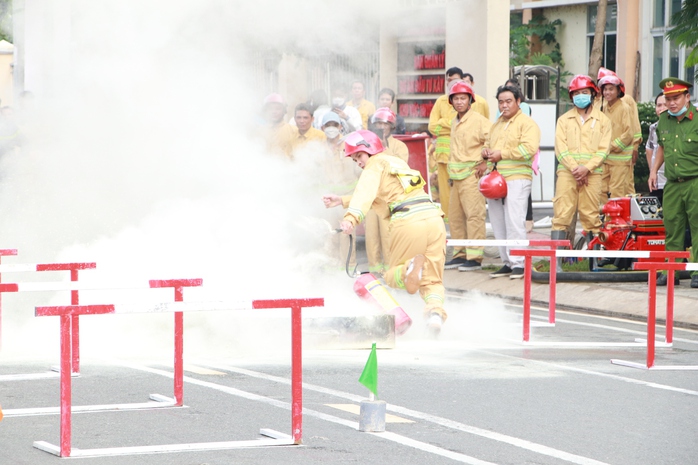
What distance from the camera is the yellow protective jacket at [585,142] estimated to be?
1353 cm

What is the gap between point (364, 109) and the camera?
587 inches

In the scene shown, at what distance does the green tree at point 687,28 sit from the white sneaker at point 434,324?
19.1ft

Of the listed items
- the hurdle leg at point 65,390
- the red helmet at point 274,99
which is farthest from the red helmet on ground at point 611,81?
the hurdle leg at point 65,390

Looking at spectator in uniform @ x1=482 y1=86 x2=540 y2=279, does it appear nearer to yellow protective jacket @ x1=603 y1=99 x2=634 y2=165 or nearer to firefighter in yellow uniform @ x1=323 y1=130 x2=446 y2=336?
yellow protective jacket @ x1=603 y1=99 x2=634 y2=165

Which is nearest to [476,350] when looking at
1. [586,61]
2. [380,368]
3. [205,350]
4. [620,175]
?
[380,368]

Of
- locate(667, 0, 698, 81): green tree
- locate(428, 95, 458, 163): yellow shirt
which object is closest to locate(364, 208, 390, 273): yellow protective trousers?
locate(428, 95, 458, 163): yellow shirt

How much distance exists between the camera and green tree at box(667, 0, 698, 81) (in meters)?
14.3

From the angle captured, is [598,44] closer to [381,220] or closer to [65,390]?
[381,220]

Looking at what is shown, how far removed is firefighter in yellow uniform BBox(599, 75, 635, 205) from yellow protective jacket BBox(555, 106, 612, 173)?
37.5 inches

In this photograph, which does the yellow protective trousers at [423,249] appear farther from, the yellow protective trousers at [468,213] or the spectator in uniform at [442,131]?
the spectator in uniform at [442,131]

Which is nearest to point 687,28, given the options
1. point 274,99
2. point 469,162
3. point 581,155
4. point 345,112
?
point 581,155

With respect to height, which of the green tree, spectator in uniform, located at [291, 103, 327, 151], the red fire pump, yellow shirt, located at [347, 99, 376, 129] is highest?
the green tree

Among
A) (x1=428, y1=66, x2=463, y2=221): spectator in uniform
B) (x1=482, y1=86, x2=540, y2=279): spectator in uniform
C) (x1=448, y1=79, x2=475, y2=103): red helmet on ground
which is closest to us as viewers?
(x1=482, y1=86, x2=540, y2=279): spectator in uniform

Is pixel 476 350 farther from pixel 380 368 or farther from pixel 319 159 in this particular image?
pixel 319 159
